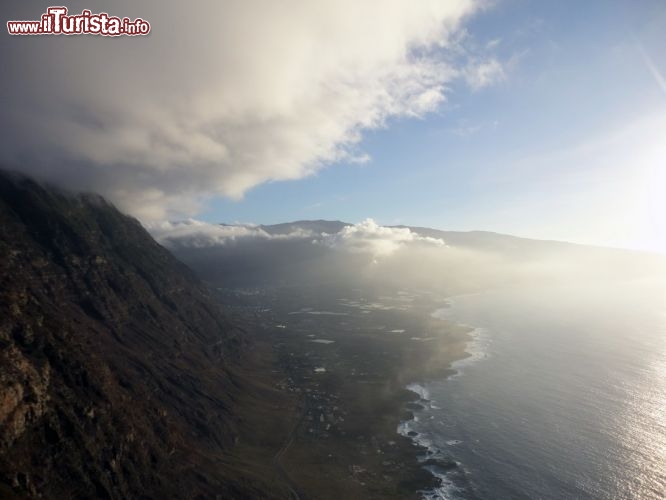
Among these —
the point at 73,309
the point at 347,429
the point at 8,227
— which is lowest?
the point at 347,429

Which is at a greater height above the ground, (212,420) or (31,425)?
(31,425)

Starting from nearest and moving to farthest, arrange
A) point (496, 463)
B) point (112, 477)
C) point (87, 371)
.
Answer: point (112, 477) → point (87, 371) → point (496, 463)

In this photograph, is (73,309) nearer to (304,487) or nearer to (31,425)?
(31,425)

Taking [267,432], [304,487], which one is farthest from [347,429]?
[304,487]

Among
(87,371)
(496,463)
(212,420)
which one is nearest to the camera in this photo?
(87,371)

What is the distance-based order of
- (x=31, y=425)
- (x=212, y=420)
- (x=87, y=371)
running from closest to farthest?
(x=31, y=425) < (x=87, y=371) < (x=212, y=420)

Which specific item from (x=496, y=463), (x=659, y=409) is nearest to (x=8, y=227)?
(x=496, y=463)

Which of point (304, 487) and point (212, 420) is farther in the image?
point (212, 420)

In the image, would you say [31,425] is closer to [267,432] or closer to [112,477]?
[112,477]

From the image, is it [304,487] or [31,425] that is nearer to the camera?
[31,425]
